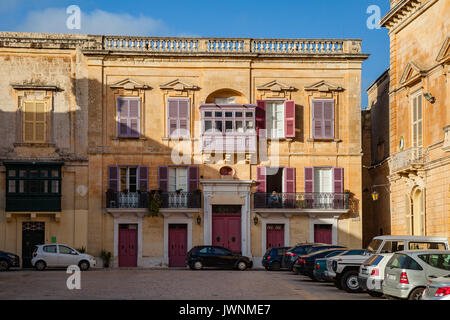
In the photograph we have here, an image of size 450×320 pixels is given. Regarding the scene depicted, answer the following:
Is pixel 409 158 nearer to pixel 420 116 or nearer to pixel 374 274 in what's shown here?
pixel 420 116

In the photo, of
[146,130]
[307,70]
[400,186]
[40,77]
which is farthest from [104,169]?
[400,186]

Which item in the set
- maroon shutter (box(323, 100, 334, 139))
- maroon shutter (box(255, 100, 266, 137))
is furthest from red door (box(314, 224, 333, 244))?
maroon shutter (box(255, 100, 266, 137))

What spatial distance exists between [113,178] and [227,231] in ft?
22.6

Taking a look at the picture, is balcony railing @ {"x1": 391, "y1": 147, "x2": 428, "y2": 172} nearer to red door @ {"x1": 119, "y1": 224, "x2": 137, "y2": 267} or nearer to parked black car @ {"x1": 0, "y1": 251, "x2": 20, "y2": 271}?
red door @ {"x1": 119, "y1": 224, "x2": 137, "y2": 267}

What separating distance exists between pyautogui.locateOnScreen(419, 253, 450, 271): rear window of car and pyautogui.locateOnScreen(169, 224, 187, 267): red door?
78.1ft

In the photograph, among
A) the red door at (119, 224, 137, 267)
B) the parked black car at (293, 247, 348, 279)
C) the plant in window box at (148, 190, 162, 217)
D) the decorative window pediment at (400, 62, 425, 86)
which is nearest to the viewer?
the parked black car at (293, 247, 348, 279)

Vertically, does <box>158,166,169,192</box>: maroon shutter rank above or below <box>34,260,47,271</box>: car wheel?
above

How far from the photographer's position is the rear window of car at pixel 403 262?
20.5m

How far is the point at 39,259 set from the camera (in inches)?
1527

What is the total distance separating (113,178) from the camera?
43250mm

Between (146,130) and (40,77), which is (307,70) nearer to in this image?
(146,130)

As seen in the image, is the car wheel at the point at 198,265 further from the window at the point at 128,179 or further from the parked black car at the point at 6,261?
the parked black car at the point at 6,261

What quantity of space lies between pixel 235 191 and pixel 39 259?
11271mm

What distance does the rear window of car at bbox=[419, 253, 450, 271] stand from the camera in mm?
20641
